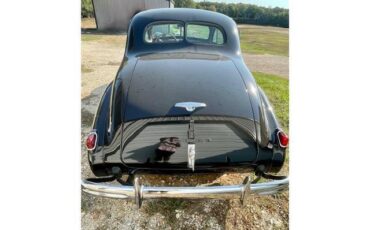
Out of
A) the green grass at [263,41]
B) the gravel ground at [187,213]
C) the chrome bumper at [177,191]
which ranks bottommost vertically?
the gravel ground at [187,213]

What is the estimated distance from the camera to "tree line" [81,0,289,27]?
2212 mm

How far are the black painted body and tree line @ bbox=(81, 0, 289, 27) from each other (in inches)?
25.7

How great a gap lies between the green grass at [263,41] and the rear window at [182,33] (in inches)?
12.9

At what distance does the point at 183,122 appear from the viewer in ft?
5.11

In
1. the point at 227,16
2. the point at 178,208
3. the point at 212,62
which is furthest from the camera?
the point at 227,16

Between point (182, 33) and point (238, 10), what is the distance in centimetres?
53

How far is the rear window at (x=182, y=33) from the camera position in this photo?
7.61ft

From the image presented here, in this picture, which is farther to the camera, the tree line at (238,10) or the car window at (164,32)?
the car window at (164,32)

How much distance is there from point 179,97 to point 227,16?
1.14m

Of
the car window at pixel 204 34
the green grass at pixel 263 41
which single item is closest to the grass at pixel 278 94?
the green grass at pixel 263 41

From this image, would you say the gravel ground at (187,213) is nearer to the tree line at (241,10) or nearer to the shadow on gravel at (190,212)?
the shadow on gravel at (190,212)
